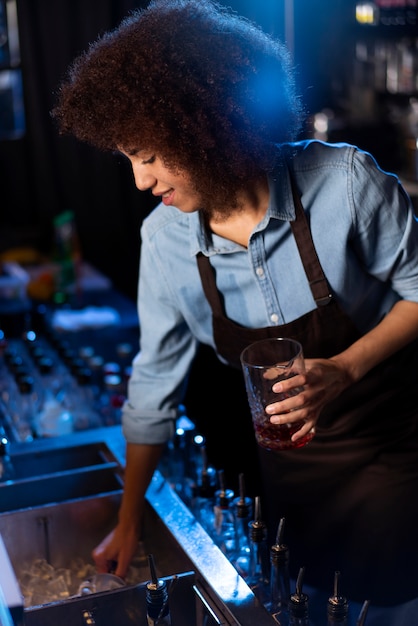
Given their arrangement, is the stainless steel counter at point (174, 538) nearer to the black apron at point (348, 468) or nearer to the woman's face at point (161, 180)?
the black apron at point (348, 468)

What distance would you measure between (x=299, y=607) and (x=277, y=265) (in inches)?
27.0

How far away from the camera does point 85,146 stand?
17.4 feet

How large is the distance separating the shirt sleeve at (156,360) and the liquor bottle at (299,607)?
0.58m

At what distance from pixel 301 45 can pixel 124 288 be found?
1813 millimetres

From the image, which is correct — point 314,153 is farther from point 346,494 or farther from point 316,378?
point 346,494

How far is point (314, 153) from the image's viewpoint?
5.89ft

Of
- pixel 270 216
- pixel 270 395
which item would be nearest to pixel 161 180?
pixel 270 216

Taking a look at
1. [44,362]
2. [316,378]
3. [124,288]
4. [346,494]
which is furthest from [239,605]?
[124,288]

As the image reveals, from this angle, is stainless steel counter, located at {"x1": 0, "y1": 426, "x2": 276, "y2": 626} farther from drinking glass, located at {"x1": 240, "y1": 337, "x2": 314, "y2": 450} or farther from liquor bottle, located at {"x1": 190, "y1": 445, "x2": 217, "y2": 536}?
drinking glass, located at {"x1": 240, "y1": 337, "x2": 314, "y2": 450}

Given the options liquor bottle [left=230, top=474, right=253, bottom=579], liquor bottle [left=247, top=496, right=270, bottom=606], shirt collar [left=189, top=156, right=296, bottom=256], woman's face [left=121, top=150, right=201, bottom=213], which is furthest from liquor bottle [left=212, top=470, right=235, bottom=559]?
woman's face [left=121, top=150, right=201, bottom=213]

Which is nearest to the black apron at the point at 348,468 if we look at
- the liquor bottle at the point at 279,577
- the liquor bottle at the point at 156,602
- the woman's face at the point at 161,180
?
the woman's face at the point at 161,180

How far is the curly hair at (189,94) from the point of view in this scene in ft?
5.01

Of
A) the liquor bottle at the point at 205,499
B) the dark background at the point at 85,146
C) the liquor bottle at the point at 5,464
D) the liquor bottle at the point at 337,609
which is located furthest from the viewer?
the dark background at the point at 85,146

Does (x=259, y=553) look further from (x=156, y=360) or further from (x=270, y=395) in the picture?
(x=156, y=360)
